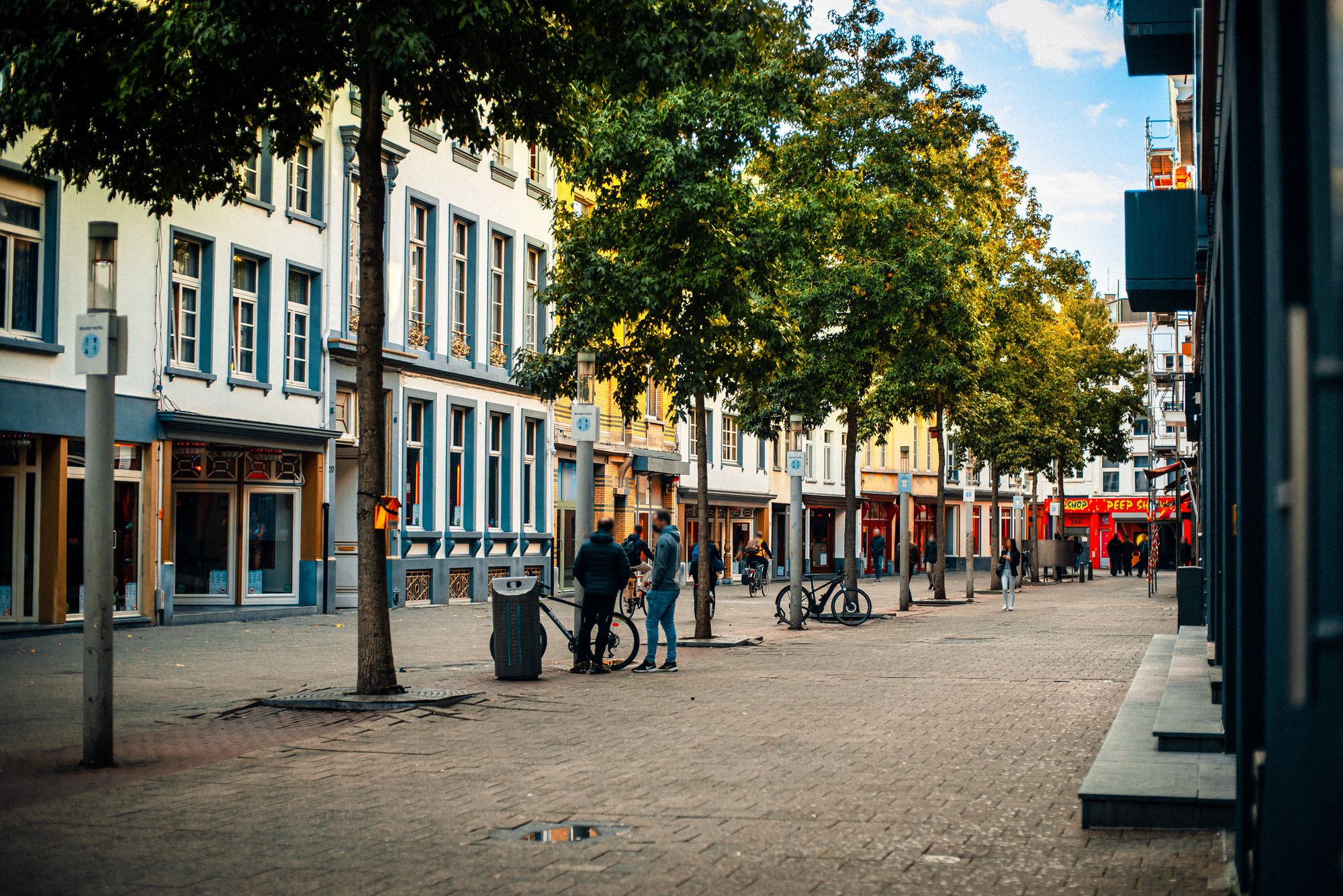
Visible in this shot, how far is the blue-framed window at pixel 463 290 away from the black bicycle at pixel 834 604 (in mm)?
11629

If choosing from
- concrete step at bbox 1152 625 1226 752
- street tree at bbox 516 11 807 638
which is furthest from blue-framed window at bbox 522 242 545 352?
concrete step at bbox 1152 625 1226 752

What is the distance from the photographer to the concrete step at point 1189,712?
865cm

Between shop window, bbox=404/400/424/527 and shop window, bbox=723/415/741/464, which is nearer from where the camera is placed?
shop window, bbox=404/400/424/527

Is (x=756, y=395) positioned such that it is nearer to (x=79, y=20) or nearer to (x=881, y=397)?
(x=881, y=397)

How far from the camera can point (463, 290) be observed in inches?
1356

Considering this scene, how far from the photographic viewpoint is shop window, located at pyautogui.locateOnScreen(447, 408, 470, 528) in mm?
34062

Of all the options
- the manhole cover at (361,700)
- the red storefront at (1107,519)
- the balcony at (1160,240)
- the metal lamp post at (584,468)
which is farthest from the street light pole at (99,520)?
the red storefront at (1107,519)

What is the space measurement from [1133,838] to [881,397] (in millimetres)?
25614

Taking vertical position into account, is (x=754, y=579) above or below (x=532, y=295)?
below

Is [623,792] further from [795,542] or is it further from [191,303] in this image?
[191,303]

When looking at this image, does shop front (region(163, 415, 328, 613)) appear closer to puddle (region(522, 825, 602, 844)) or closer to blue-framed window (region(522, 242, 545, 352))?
blue-framed window (region(522, 242, 545, 352))

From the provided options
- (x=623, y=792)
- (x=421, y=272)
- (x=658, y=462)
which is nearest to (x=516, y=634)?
(x=623, y=792)

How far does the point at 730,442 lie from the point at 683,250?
33.6m

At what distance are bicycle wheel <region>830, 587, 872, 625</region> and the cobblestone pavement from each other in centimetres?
896
